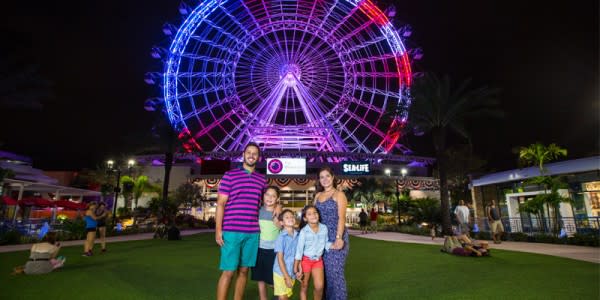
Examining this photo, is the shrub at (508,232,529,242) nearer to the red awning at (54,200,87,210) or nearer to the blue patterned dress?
the blue patterned dress

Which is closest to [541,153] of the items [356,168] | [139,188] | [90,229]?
[90,229]

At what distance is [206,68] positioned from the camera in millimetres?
27625

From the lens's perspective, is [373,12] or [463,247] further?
[373,12]

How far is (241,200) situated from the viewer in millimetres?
3771

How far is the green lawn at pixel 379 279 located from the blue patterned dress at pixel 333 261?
1334 millimetres

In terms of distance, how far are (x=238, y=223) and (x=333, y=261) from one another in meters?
1.19

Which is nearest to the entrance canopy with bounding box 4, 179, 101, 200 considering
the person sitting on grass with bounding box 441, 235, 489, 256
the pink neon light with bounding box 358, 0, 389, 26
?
the person sitting on grass with bounding box 441, 235, 489, 256

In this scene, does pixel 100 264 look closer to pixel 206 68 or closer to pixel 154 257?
pixel 154 257

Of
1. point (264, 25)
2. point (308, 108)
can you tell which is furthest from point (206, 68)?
point (308, 108)

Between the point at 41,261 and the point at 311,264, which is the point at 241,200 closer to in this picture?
the point at 311,264

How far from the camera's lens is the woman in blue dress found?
12.3 ft

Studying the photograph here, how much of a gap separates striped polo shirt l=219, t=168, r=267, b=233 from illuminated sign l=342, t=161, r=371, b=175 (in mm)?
33513

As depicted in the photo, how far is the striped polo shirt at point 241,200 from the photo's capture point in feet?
12.1

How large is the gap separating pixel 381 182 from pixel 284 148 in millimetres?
13864
